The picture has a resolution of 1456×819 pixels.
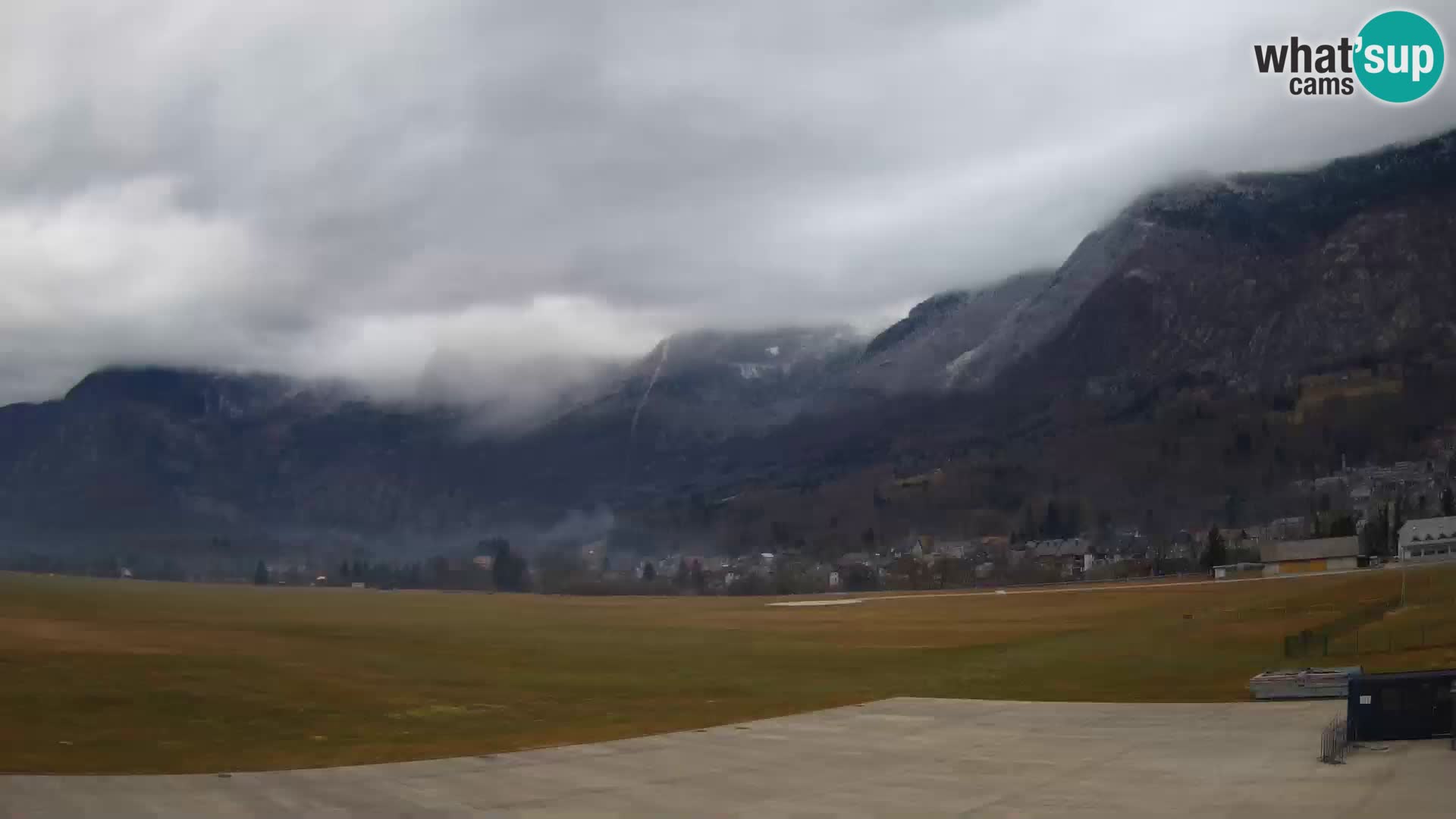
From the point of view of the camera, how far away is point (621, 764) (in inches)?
1470

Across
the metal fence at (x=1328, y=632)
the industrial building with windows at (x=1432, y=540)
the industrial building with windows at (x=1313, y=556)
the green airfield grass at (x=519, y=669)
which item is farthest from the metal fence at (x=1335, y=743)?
the industrial building with windows at (x=1313, y=556)

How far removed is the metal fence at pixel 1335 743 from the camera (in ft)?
108

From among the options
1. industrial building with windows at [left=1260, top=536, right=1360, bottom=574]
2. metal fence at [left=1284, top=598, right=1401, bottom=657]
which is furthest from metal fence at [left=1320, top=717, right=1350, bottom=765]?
industrial building with windows at [left=1260, top=536, right=1360, bottom=574]

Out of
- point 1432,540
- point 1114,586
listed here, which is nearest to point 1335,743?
point 1432,540

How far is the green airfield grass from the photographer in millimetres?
41312

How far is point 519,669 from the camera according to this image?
69062 mm

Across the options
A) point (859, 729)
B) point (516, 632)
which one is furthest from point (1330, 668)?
point (516, 632)

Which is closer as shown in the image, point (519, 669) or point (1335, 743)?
point (1335, 743)

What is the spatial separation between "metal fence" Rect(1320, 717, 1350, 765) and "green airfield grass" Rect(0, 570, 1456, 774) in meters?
13.7

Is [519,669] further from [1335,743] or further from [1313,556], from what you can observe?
[1313,556]

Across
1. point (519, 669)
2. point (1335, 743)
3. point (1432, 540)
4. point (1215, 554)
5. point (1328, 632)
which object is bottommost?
point (519, 669)

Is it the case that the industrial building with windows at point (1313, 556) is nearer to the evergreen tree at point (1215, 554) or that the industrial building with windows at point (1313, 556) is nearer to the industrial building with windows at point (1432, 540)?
the evergreen tree at point (1215, 554)

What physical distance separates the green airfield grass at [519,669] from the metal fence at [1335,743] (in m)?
13.7

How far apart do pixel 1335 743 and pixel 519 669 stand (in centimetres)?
4599
